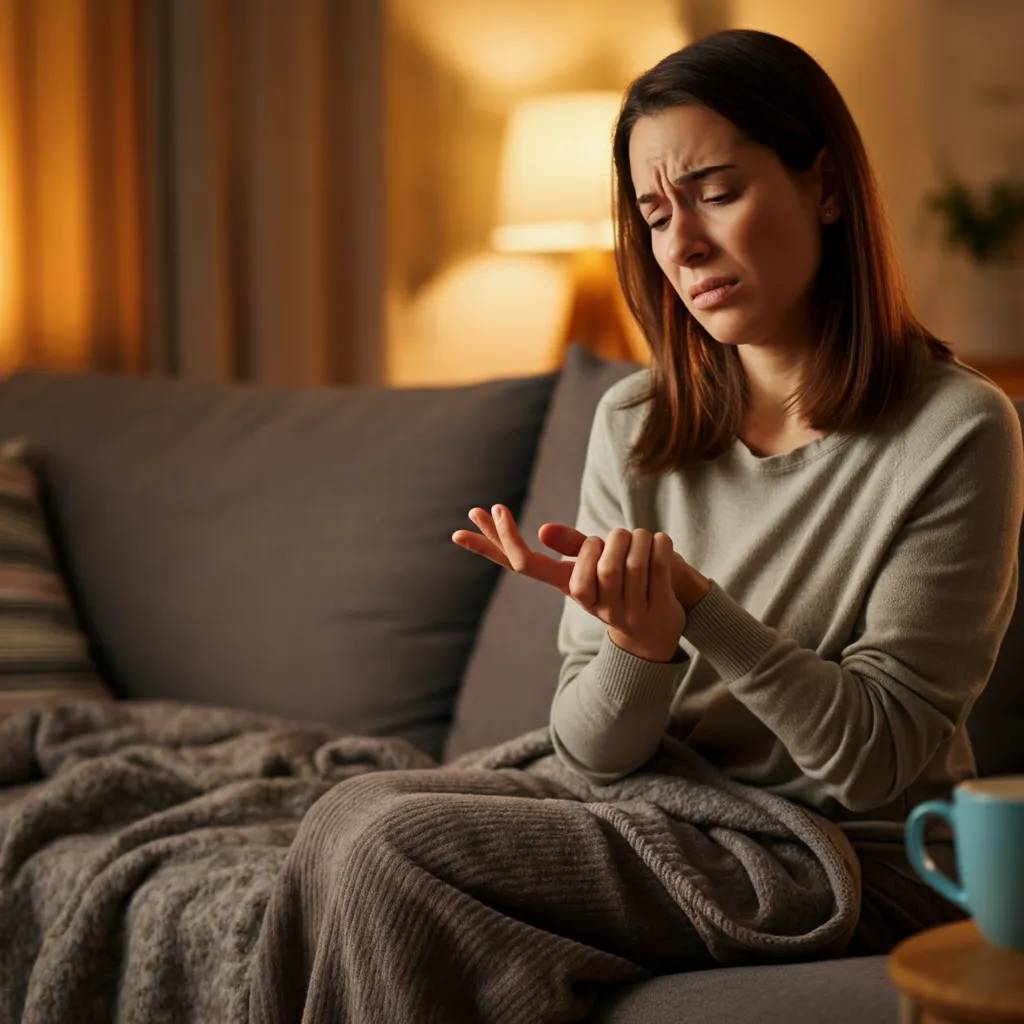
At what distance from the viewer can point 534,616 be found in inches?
65.3

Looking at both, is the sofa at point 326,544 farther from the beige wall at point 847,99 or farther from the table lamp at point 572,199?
the beige wall at point 847,99

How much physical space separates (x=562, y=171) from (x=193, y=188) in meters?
0.70

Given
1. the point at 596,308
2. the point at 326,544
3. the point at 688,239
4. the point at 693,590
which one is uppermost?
the point at 688,239

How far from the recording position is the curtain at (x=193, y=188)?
2.66 m

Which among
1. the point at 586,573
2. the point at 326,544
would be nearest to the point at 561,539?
the point at 586,573

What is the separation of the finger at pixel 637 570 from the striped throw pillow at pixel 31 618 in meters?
0.95

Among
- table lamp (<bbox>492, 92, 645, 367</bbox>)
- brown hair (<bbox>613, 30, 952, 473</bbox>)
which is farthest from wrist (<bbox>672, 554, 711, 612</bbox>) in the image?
table lamp (<bbox>492, 92, 645, 367</bbox>)

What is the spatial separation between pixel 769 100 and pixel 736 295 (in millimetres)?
154

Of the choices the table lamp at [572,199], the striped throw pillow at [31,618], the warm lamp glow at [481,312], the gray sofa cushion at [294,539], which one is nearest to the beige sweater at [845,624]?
the gray sofa cushion at [294,539]

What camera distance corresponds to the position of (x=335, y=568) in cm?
186

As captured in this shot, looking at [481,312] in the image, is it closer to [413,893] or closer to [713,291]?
[713,291]

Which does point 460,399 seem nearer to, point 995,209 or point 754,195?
point 754,195

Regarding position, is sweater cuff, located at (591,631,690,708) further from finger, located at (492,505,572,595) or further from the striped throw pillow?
the striped throw pillow

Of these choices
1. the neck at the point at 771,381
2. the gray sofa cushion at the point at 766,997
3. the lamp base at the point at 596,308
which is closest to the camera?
the gray sofa cushion at the point at 766,997
